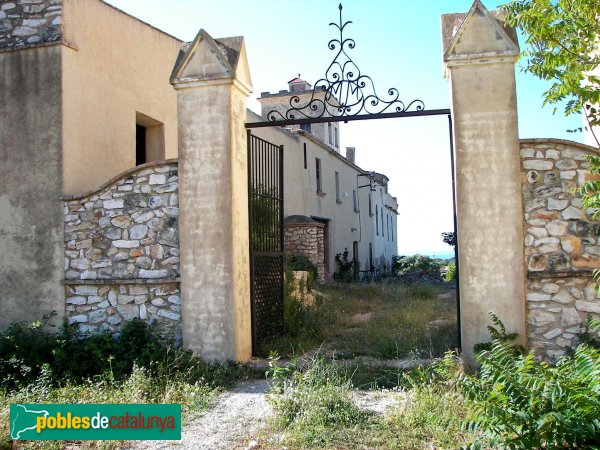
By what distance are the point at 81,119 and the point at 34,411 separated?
4.69 metres

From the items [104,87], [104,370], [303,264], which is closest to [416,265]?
[303,264]

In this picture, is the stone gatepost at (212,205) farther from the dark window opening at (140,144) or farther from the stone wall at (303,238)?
the stone wall at (303,238)

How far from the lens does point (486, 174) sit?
6.75 meters

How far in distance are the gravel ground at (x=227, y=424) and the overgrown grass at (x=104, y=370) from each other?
22cm

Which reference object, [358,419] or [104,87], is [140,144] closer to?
[104,87]

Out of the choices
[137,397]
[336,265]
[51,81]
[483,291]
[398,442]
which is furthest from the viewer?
[336,265]

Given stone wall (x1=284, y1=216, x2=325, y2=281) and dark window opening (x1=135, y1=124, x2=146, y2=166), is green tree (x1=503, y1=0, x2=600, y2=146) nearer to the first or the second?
dark window opening (x1=135, y1=124, x2=146, y2=166)

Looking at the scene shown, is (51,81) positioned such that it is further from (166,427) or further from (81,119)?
(166,427)

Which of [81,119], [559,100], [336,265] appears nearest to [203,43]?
[81,119]

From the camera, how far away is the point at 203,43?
7.66 meters

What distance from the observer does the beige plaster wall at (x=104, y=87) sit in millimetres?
8406

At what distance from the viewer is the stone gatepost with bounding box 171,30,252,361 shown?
741 cm

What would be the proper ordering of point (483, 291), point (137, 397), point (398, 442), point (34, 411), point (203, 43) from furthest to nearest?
point (203, 43) < point (483, 291) < point (137, 397) < point (34, 411) < point (398, 442)

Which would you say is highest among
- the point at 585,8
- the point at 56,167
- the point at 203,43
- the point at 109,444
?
the point at 203,43
